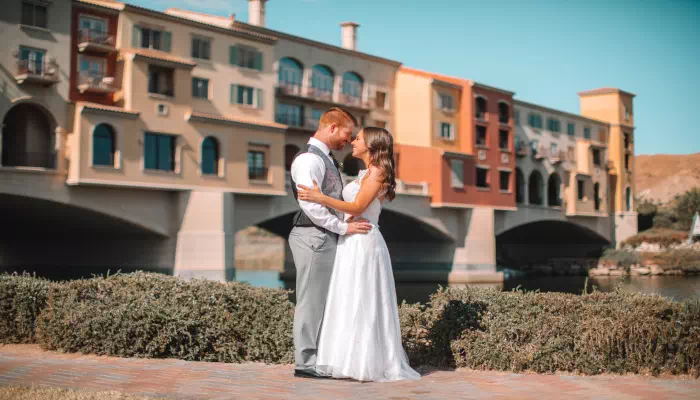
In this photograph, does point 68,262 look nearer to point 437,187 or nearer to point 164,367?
point 437,187

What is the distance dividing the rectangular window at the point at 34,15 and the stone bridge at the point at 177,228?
20.8 feet

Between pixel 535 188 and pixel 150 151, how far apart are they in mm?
37956

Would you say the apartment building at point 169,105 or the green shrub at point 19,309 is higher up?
the apartment building at point 169,105

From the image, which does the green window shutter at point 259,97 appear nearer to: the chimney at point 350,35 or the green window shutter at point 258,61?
the green window shutter at point 258,61

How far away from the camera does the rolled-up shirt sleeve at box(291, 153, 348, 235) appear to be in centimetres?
745

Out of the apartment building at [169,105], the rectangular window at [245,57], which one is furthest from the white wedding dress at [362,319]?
the rectangular window at [245,57]

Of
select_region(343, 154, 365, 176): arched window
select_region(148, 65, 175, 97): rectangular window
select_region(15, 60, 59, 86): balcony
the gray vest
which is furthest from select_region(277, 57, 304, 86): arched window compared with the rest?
the gray vest

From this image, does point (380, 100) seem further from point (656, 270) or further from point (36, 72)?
point (656, 270)

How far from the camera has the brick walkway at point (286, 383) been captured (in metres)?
6.72

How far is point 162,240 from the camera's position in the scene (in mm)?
38125

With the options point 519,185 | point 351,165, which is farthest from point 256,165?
point 519,185

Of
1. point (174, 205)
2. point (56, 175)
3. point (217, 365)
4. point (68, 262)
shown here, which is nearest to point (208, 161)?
point (174, 205)

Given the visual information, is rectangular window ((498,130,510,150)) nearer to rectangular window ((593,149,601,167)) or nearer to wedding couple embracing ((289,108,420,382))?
rectangular window ((593,149,601,167))

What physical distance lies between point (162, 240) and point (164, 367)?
30.8 meters
